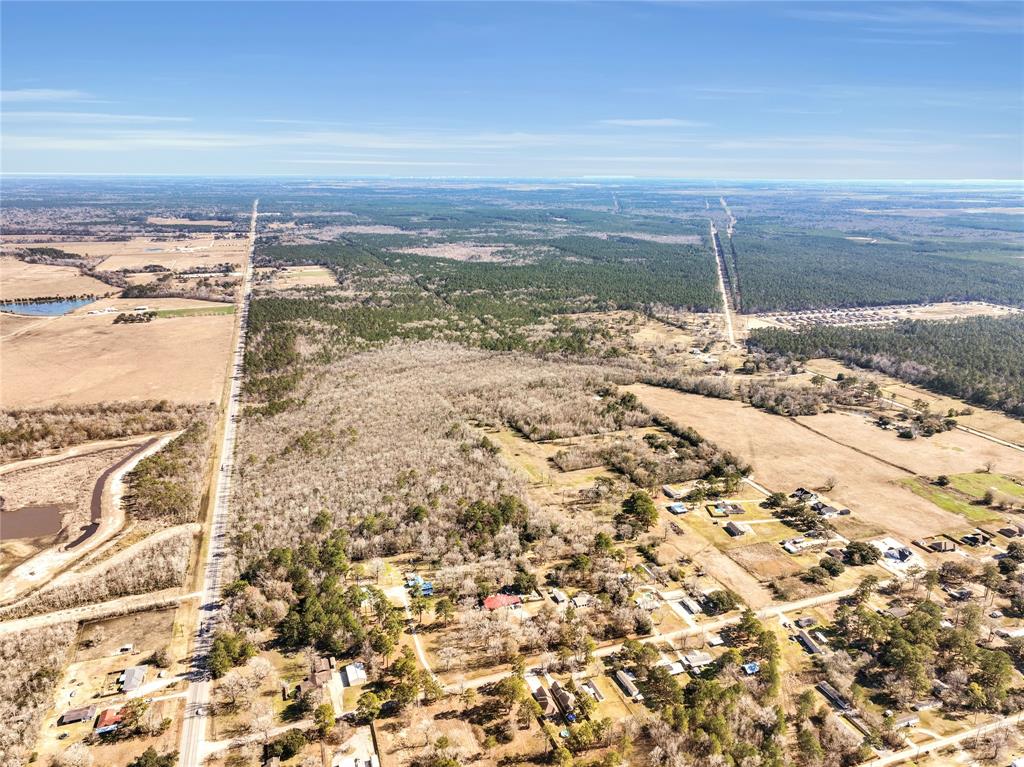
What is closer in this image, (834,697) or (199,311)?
(834,697)

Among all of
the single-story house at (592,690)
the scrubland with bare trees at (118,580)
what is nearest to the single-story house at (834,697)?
the single-story house at (592,690)

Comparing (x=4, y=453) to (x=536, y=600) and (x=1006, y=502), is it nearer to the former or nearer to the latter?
(x=536, y=600)

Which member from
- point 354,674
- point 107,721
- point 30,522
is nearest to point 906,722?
point 354,674

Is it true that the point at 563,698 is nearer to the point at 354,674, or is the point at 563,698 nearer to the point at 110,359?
the point at 354,674

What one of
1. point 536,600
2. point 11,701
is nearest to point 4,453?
point 11,701

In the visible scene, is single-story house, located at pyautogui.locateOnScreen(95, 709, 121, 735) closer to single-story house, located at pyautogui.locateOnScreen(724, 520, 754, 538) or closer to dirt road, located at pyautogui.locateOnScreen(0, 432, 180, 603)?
dirt road, located at pyautogui.locateOnScreen(0, 432, 180, 603)

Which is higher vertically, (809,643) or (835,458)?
(835,458)
